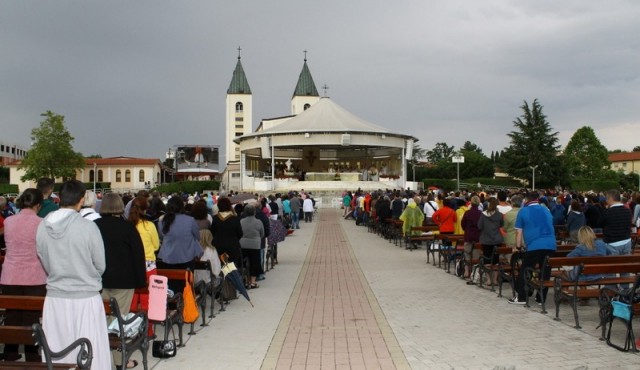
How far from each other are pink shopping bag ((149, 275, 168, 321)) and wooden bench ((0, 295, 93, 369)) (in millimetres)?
1042

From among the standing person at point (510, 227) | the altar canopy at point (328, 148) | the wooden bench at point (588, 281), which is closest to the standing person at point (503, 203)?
the standing person at point (510, 227)

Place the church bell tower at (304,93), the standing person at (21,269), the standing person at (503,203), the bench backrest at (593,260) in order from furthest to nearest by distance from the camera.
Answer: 1. the church bell tower at (304,93)
2. the standing person at (503,203)
3. the bench backrest at (593,260)
4. the standing person at (21,269)

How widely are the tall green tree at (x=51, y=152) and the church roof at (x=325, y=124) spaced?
65.5 ft

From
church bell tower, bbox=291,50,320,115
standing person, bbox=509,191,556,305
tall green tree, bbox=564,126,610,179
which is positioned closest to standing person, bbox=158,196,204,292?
A: standing person, bbox=509,191,556,305

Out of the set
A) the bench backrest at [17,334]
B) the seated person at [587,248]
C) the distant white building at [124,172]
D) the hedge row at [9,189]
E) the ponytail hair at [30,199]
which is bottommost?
the bench backrest at [17,334]

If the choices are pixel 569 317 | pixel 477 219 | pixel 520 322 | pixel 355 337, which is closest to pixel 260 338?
pixel 355 337

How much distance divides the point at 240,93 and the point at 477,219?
95.0 m

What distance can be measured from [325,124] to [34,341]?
4818 cm

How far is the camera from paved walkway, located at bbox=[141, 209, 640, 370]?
235 inches

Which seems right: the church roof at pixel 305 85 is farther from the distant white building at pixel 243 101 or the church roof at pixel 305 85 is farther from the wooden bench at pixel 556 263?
the wooden bench at pixel 556 263

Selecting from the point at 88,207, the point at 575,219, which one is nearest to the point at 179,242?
the point at 88,207

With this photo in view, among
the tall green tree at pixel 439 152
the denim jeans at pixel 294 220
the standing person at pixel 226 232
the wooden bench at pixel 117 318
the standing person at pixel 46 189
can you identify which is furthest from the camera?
the tall green tree at pixel 439 152

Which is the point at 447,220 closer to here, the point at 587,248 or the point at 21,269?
the point at 587,248

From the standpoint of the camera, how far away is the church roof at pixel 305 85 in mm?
101938
